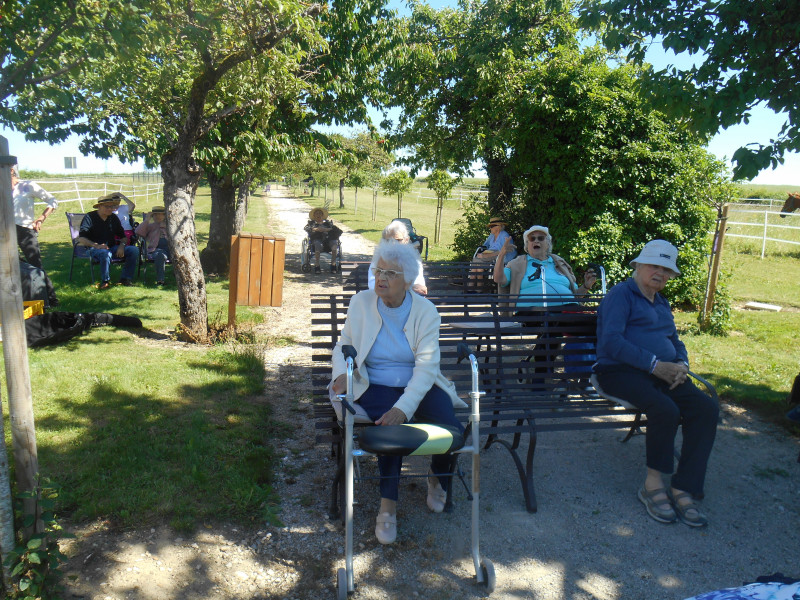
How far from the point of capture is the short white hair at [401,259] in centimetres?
353

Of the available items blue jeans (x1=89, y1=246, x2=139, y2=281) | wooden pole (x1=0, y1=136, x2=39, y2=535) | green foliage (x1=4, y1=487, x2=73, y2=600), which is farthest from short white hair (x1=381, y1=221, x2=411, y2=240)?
blue jeans (x1=89, y1=246, x2=139, y2=281)

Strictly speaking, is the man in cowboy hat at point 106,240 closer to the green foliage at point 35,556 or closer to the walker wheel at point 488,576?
the green foliage at point 35,556

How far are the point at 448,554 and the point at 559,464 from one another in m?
1.42

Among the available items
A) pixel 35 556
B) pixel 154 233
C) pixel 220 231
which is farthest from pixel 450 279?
pixel 220 231

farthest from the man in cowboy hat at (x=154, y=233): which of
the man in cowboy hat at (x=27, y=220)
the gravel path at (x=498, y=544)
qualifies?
the gravel path at (x=498, y=544)

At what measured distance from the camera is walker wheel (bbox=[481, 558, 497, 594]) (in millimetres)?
2932

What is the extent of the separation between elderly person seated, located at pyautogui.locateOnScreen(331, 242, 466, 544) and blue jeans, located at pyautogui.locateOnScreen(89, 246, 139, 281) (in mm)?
7191

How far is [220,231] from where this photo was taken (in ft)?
40.4

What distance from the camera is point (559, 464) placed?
4.35m

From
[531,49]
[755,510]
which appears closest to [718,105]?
[755,510]

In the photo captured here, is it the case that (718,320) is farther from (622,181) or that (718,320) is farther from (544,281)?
(544,281)

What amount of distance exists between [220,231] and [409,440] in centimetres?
1016

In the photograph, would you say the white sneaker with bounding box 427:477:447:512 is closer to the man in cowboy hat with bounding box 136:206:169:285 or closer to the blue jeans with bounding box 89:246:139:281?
the blue jeans with bounding box 89:246:139:281

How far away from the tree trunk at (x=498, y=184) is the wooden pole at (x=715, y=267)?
4662mm
